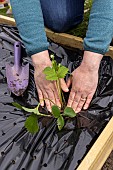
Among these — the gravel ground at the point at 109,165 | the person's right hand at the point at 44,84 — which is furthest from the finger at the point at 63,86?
the gravel ground at the point at 109,165

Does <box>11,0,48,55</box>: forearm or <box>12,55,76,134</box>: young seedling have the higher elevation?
<box>11,0,48,55</box>: forearm

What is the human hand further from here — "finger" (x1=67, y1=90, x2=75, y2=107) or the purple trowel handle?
the purple trowel handle

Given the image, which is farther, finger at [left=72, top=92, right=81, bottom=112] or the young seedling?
finger at [left=72, top=92, right=81, bottom=112]

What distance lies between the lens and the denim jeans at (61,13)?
136 cm

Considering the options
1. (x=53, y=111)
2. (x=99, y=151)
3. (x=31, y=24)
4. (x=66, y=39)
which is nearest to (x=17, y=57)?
(x=31, y=24)

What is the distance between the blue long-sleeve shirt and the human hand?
0.03 m

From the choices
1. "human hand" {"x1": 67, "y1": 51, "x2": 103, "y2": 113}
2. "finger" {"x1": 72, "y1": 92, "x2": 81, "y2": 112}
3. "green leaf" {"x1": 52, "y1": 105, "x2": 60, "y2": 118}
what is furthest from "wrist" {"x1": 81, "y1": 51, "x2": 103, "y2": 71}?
"green leaf" {"x1": 52, "y1": 105, "x2": 60, "y2": 118}

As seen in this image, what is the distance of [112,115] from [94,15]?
1.13 ft

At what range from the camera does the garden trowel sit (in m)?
1.16

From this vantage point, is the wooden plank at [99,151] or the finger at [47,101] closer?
the wooden plank at [99,151]

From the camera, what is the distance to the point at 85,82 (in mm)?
1052

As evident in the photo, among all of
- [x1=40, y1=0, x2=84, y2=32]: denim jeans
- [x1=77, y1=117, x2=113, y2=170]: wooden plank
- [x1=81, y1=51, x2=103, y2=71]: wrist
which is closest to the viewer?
[x1=77, y1=117, x2=113, y2=170]: wooden plank

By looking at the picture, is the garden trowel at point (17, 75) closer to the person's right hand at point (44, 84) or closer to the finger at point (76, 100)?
the person's right hand at point (44, 84)

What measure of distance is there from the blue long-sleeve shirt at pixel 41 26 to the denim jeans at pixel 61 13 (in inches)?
8.9
